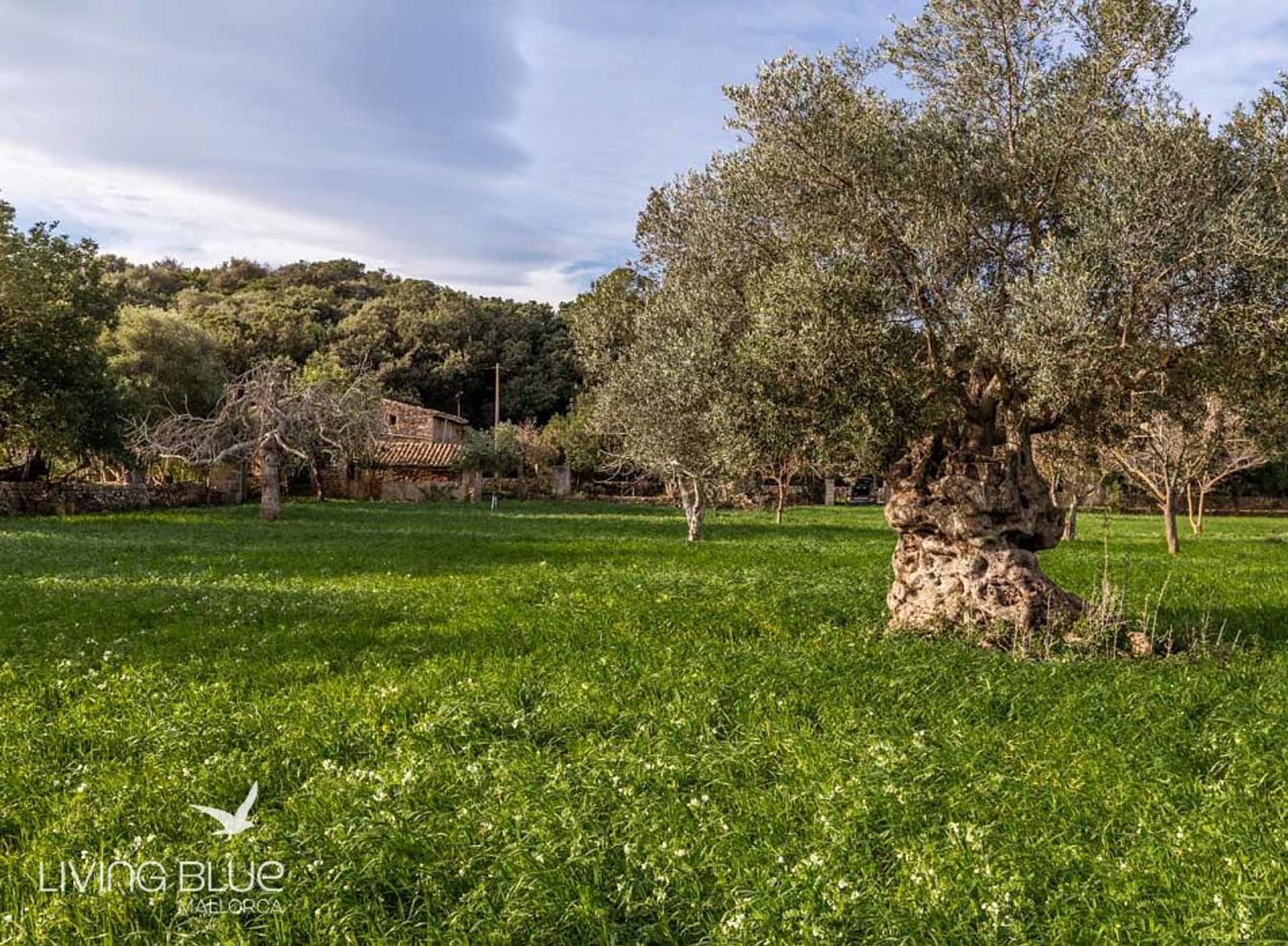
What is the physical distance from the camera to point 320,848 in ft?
16.4

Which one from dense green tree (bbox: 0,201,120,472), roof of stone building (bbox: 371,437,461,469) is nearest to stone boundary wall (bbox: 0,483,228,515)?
dense green tree (bbox: 0,201,120,472)

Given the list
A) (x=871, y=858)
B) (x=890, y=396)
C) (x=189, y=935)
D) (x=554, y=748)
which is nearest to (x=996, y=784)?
(x=871, y=858)

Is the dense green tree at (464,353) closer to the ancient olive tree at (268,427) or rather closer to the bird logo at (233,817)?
the ancient olive tree at (268,427)

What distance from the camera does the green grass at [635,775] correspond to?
4.40m

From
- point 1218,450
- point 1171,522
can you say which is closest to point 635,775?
point 1171,522

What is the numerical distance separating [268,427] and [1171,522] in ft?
120

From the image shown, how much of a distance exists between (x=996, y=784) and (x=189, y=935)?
510 centimetres

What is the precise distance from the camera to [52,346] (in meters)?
37.2

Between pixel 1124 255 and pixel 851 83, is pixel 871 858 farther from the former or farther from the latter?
pixel 851 83

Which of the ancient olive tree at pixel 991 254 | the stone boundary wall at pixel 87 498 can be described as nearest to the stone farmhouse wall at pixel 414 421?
the stone boundary wall at pixel 87 498

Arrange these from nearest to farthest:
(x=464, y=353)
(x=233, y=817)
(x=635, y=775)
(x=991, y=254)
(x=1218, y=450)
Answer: (x=233, y=817) < (x=635, y=775) < (x=991, y=254) < (x=1218, y=450) < (x=464, y=353)

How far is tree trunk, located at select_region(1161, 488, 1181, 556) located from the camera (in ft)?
97.9

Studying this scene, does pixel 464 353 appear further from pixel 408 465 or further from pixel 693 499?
pixel 693 499

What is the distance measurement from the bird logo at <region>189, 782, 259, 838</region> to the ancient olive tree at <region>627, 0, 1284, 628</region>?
8.02 m
